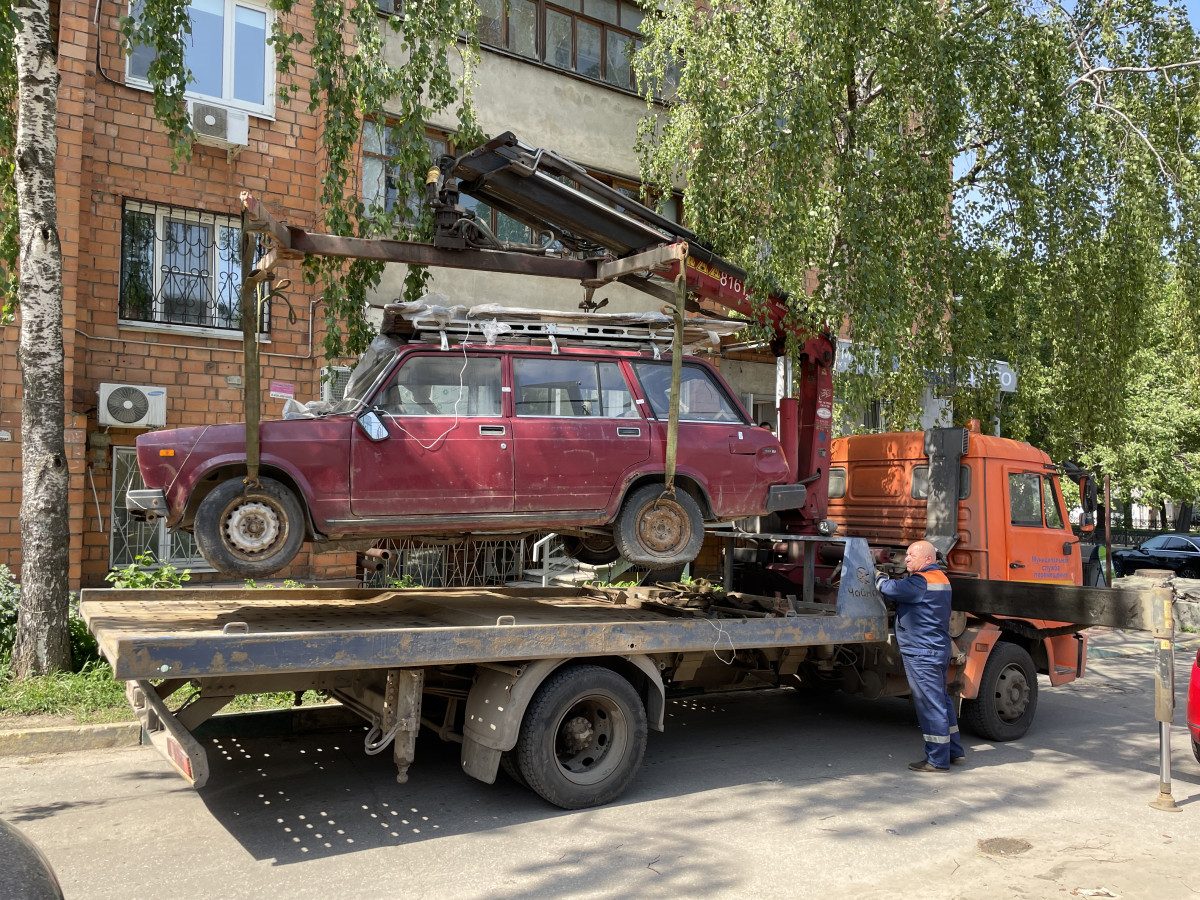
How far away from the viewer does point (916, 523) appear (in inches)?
335

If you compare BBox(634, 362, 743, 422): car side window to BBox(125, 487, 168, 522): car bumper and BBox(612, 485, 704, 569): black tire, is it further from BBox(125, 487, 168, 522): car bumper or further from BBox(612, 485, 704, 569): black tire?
BBox(125, 487, 168, 522): car bumper

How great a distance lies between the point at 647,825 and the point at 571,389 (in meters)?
2.95

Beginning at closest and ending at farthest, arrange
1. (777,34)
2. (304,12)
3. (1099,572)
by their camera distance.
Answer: (777,34) → (304,12) → (1099,572)

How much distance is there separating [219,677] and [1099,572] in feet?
53.3

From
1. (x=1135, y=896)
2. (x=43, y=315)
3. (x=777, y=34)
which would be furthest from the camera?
(x=777, y=34)

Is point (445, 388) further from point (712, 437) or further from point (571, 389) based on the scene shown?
point (712, 437)

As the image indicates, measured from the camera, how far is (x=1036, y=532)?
846 cm

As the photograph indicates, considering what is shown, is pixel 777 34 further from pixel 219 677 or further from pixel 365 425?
pixel 219 677

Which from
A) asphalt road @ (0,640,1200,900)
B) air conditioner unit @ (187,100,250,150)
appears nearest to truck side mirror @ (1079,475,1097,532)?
asphalt road @ (0,640,1200,900)

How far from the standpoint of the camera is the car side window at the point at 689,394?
7.03m

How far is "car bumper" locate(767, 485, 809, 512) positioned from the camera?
24.1ft

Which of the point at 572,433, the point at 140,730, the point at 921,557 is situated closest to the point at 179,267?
the point at 140,730

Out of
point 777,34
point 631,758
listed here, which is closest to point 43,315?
point 631,758

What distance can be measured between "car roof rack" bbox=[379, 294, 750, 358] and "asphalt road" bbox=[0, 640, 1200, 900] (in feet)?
10.1
